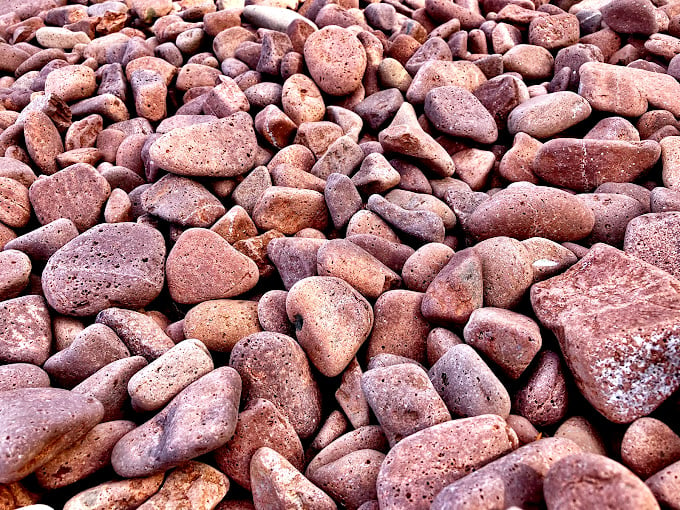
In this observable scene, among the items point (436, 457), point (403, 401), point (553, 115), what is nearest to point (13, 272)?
point (403, 401)

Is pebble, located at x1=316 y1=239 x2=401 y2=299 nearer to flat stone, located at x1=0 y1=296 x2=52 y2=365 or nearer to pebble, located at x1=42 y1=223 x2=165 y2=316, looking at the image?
pebble, located at x1=42 y1=223 x2=165 y2=316

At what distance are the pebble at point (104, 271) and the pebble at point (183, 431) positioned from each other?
2.17 feet

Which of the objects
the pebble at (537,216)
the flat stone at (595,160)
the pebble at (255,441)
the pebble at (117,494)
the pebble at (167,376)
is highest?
the flat stone at (595,160)

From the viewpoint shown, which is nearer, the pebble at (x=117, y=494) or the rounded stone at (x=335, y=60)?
the pebble at (x=117, y=494)

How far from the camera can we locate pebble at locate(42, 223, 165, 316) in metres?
2.17

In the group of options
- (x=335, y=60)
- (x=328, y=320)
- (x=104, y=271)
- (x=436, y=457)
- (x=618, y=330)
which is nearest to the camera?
(x=436, y=457)

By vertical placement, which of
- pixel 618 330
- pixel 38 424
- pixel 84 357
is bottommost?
pixel 84 357

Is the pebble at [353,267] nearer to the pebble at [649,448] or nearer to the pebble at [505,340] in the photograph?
the pebble at [505,340]

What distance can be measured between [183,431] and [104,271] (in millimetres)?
910

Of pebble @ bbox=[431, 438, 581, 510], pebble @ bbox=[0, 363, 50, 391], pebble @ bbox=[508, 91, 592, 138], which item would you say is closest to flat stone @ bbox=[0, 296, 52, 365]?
pebble @ bbox=[0, 363, 50, 391]

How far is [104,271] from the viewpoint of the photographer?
2.21 meters

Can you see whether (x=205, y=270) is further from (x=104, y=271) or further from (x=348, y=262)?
(x=348, y=262)

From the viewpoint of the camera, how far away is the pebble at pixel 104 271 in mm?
2174

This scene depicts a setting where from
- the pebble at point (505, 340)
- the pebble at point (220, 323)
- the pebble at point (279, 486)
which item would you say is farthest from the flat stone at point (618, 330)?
the pebble at point (220, 323)
